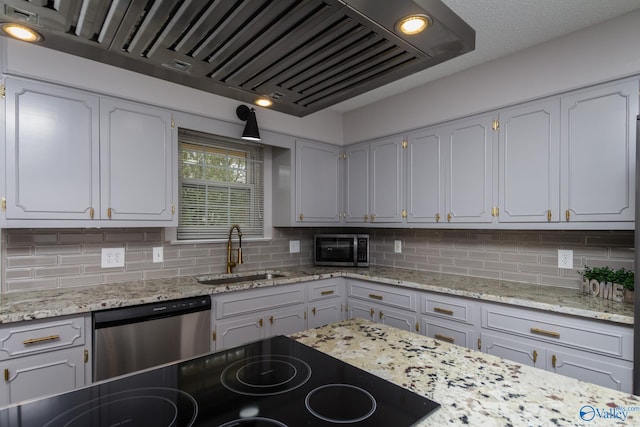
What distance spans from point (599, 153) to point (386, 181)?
1554mm

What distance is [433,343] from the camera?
4.06ft

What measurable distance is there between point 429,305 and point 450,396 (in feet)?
5.58

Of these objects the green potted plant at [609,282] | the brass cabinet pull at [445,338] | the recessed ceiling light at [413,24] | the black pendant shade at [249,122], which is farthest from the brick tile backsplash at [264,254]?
the recessed ceiling light at [413,24]

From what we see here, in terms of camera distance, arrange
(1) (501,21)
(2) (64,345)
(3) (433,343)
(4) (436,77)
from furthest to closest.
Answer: (4) (436,77) → (1) (501,21) → (2) (64,345) → (3) (433,343)

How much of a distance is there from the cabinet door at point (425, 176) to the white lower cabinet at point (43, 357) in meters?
2.42

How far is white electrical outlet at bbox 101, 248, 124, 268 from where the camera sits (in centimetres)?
237

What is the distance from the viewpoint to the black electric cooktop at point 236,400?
77 cm

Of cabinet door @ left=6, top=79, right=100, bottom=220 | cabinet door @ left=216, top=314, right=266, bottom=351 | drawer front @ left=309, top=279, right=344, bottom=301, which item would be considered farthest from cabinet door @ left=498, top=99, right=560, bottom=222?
cabinet door @ left=6, top=79, right=100, bottom=220

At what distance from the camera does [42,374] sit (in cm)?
171

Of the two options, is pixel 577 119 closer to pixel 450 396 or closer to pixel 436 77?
pixel 436 77

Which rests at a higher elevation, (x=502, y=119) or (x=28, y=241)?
(x=502, y=119)

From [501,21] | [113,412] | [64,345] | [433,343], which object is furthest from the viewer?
[501,21]

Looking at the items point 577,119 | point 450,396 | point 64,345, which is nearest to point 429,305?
point 577,119

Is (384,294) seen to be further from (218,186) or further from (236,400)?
(236,400)
